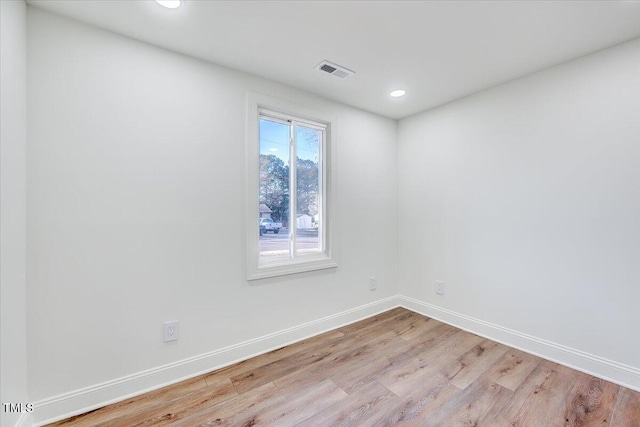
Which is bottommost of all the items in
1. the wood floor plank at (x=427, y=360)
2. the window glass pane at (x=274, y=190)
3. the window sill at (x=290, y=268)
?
the wood floor plank at (x=427, y=360)

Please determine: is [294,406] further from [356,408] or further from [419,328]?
[419,328]

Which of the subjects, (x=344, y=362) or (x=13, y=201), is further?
(x=344, y=362)

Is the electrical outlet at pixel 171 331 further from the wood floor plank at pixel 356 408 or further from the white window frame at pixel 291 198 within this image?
the wood floor plank at pixel 356 408

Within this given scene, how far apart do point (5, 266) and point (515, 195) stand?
3443 millimetres

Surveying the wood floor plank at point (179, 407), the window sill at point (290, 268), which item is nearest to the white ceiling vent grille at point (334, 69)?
the window sill at point (290, 268)

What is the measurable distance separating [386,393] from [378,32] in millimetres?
2413

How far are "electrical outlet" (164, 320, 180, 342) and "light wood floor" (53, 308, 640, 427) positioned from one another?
327mm

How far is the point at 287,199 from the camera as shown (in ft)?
8.70

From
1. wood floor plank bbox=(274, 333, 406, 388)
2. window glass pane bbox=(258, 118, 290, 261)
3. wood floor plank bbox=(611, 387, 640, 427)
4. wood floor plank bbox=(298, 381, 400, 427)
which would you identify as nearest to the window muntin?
window glass pane bbox=(258, 118, 290, 261)

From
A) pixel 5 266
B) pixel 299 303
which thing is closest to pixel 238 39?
pixel 5 266

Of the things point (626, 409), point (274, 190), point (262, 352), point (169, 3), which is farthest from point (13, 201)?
point (626, 409)

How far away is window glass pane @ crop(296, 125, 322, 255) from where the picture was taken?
273cm

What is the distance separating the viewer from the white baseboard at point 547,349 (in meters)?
1.91

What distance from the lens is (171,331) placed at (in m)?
1.96
